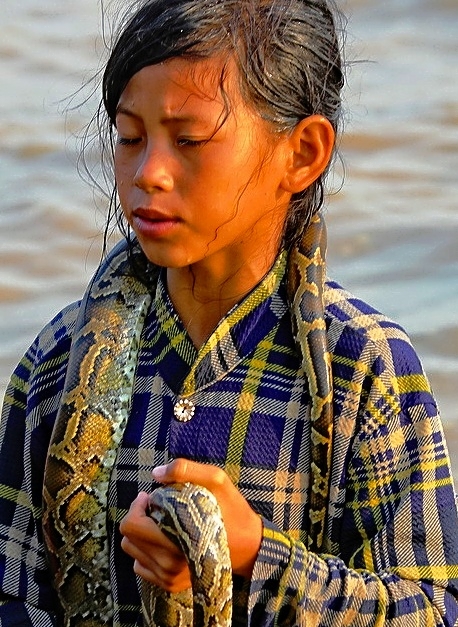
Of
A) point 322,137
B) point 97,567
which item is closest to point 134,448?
point 97,567

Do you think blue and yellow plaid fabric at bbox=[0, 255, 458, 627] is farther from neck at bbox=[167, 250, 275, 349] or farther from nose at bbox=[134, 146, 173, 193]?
nose at bbox=[134, 146, 173, 193]

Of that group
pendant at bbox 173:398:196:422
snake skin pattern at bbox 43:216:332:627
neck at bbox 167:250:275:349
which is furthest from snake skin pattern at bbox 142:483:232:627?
neck at bbox 167:250:275:349

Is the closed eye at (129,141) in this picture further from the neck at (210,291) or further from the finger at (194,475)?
the finger at (194,475)

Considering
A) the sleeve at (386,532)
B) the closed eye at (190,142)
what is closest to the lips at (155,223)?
the closed eye at (190,142)

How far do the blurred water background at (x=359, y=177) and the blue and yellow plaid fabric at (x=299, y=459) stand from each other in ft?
7.02

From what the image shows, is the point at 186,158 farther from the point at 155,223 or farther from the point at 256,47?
the point at 256,47

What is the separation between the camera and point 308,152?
2549 mm

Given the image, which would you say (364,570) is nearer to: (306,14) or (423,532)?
(423,532)

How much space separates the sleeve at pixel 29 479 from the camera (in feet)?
8.71

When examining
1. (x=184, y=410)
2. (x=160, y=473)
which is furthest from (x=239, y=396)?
(x=160, y=473)

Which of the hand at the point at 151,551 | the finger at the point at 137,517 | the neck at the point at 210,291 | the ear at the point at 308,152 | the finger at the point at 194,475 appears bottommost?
the hand at the point at 151,551

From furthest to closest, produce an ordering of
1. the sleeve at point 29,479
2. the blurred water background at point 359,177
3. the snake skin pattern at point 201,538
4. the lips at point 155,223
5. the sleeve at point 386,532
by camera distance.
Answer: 1. the blurred water background at point 359,177
2. the sleeve at point 29,479
3. the lips at point 155,223
4. the sleeve at point 386,532
5. the snake skin pattern at point 201,538

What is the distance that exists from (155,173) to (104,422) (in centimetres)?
53

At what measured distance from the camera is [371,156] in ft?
22.5
